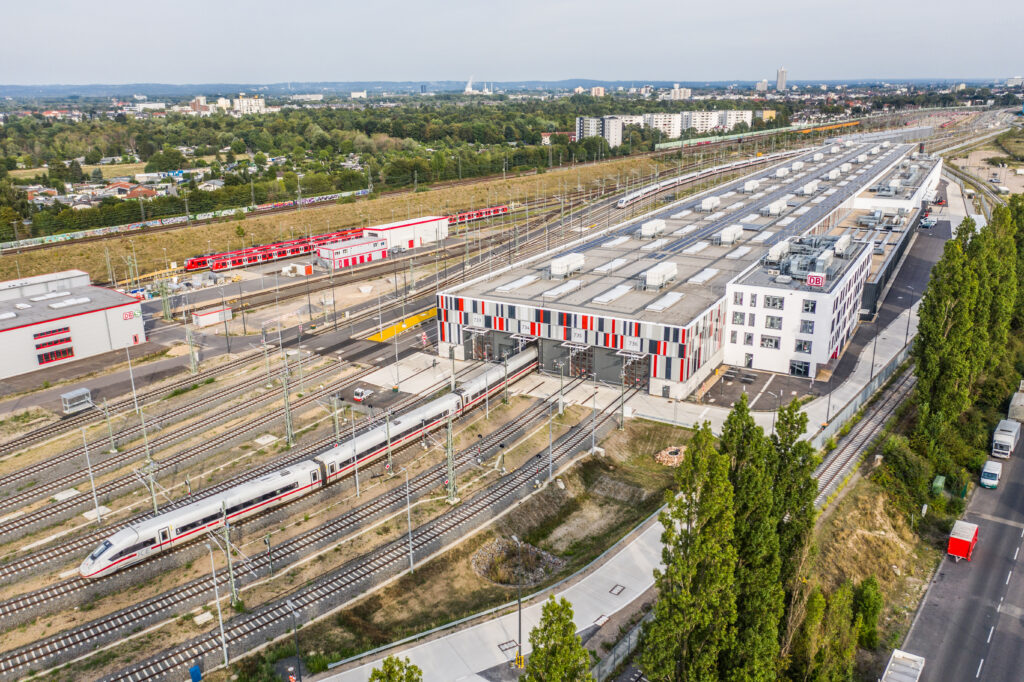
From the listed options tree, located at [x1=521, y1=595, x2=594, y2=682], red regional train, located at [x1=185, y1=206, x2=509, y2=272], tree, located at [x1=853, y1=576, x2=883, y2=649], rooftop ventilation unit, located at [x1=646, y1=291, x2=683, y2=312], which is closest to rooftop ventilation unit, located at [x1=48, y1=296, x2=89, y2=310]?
red regional train, located at [x1=185, y1=206, x2=509, y2=272]

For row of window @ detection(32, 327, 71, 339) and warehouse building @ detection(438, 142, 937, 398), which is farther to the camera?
row of window @ detection(32, 327, 71, 339)

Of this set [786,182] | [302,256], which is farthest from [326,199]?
[786,182]

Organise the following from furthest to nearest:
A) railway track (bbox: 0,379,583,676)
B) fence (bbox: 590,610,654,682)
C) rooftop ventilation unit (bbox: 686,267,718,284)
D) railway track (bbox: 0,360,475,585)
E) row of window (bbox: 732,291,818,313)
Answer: rooftop ventilation unit (bbox: 686,267,718,284), row of window (bbox: 732,291,818,313), railway track (bbox: 0,360,475,585), railway track (bbox: 0,379,583,676), fence (bbox: 590,610,654,682)

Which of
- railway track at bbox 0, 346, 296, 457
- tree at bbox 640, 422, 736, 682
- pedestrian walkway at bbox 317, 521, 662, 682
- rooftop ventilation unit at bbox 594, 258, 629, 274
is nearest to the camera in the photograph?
tree at bbox 640, 422, 736, 682

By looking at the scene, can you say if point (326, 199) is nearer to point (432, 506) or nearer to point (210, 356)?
point (210, 356)

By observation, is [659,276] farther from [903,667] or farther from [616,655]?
[616,655]

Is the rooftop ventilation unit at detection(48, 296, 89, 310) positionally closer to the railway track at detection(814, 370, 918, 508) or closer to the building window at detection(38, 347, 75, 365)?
the building window at detection(38, 347, 75, 365)

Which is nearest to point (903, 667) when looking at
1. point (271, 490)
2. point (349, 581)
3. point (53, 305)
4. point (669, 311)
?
point (349, 581)
